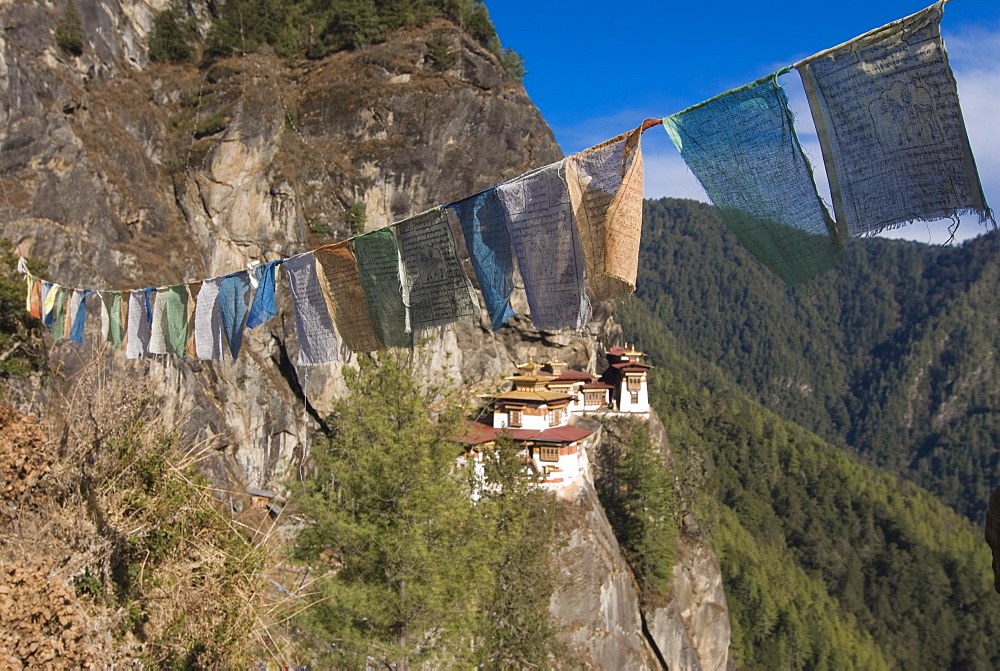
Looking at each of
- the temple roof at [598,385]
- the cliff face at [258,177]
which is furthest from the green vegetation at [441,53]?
the temple roof at [598,385]

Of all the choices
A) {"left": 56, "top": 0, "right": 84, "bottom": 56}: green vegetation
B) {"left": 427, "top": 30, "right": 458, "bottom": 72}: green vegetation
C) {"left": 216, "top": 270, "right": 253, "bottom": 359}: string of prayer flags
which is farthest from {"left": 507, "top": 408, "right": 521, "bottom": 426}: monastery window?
{"left": 56, "top": 0, "right": 84, "bottom": 56}: green vegetation

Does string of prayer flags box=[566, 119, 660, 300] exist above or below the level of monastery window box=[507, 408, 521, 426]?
above

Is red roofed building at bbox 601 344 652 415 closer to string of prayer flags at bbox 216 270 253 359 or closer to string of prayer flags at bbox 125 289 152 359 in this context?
string of prayer flags at bbox 125 289 152 359

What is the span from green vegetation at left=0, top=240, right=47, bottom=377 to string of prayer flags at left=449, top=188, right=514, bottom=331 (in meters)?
13.9

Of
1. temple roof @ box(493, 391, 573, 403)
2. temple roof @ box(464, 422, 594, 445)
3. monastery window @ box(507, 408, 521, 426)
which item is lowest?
temple roof @ box(464, 422, 594, 445)

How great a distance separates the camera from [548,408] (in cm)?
2639

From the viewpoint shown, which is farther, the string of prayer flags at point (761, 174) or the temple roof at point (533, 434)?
the temple roof at point (533, 434)

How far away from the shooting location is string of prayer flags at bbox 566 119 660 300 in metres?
4.41

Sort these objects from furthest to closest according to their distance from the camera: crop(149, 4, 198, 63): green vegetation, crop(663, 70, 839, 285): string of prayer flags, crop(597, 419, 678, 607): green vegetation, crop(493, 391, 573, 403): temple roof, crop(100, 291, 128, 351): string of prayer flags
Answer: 1. crop(149, 4, 198, 63): green vegetation
2. crop(597, 419, 678, 607): green vegetation
3. crop(493, 391, 573, 403): temple roof
4. crop(100, 291, 128, 351): string of prayer flags
5. crop(663, 70, 839, 285): string of prayer flags

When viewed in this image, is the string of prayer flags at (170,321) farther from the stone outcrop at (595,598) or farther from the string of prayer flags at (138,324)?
the stone outcrop at (595,598)

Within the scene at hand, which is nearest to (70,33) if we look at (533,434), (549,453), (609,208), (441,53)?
(441,53)

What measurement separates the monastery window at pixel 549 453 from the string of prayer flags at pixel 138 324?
1685cm

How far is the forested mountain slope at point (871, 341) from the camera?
13050cm

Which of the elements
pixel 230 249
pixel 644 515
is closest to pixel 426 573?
pixel 644 515
